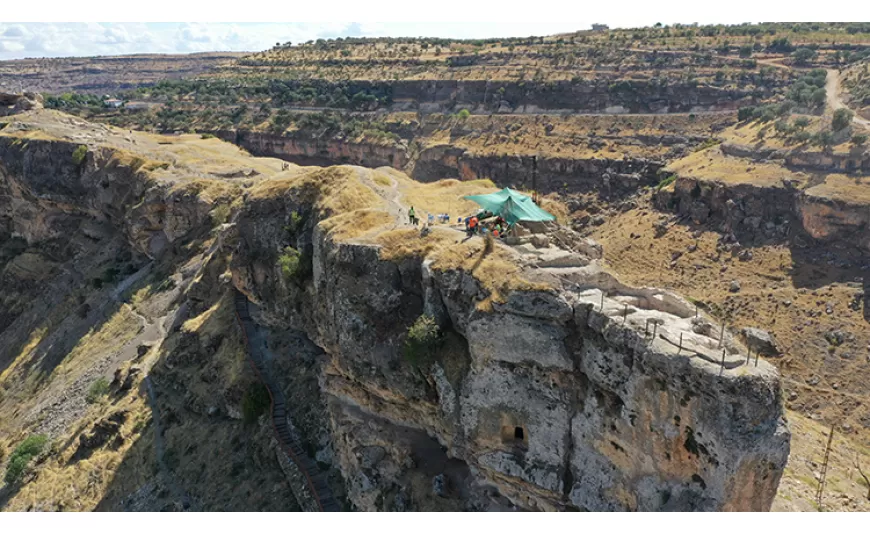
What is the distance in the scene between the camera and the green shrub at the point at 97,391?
53094 millimetres

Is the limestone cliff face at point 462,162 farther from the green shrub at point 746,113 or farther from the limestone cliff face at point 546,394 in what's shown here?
the limestone cliff face at point 546,394

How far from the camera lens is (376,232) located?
3650 centimetres

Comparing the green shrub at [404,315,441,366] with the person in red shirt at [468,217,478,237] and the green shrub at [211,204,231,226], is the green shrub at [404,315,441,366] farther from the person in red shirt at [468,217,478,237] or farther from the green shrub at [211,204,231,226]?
the green shrub at [211,204,231,226]

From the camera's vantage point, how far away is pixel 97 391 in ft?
175

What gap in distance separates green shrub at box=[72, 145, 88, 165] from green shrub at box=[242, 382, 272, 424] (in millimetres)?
50040

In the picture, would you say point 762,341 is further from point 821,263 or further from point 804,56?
point 804,56

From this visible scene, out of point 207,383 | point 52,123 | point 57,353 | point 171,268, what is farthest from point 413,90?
point 207,383

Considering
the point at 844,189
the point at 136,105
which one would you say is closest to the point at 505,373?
the point at 844,189

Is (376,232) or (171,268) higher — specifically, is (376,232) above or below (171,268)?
above

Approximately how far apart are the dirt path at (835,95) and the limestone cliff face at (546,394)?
70.7 metres

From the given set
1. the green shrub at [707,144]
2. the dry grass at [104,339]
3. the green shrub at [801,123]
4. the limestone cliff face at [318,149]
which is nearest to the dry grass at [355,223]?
the dry grass at [104,339]

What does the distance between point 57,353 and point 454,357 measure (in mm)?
51379

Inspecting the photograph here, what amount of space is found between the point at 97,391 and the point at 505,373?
39.1 meters

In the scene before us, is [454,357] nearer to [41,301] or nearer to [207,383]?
[207,383]
